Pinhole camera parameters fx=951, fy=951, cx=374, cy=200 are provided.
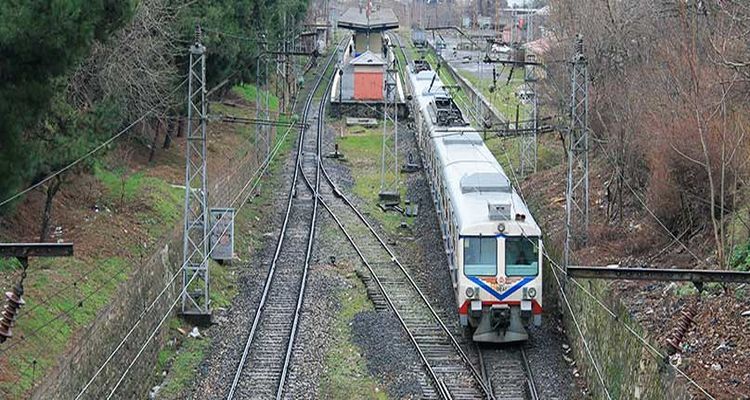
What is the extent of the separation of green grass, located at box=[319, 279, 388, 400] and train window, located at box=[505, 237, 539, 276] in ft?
10.8

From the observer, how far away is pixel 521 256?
58.7 feet

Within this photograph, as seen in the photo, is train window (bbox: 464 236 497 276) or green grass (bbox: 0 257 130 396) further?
train window (bbox: 464 236 497 276)

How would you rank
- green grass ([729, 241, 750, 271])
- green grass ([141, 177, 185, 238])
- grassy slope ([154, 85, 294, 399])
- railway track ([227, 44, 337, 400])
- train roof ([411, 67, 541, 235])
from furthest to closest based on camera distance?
green grass ([141, 177, 185, 238]) < train roof ([411, 67, 541, 235]) < grassy slope ([154, 85, 294, 399]) < railway track ([227, 44, 337, 400]) < green grass ([729, 241, 750, 271])

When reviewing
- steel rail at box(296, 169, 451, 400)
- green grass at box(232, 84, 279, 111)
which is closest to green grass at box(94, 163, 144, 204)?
steel rail at box(296, 169, 451, 400)

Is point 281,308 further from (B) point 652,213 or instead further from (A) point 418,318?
(B) point 652,213

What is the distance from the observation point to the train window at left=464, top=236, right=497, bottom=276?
703 inches

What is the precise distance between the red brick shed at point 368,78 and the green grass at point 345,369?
28.9 meters

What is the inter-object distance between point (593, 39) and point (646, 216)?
7440 mm

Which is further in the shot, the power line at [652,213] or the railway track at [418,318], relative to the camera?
the power line at [652,213]

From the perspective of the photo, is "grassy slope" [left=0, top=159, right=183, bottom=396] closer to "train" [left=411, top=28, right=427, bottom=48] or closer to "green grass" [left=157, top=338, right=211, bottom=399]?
"green grass" [left=157, top=338, right=211, bottom=399]

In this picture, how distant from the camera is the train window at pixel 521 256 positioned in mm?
17797

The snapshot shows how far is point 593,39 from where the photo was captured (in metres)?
26.2

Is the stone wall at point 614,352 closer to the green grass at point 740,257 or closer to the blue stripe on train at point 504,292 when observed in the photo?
the blue stripe on train at point 504,292

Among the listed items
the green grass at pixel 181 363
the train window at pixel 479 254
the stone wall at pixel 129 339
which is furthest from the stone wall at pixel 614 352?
the stone wall at pixel 129 339
